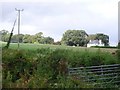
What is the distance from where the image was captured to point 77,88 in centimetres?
721

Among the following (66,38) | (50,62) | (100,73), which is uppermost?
(66,38)

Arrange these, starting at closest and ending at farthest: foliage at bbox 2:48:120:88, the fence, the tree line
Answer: foliage at bbox 2:48:120:88 < the fence < the tree line

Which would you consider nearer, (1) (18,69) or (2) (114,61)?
(1) (18,69)

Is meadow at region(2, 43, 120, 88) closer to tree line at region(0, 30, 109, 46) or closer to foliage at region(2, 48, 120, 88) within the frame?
foliage at region(2, 48, 120, 88)

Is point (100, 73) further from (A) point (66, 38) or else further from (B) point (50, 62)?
(A) point (66, 38)

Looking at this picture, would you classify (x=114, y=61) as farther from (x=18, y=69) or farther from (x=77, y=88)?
(x=77, y=88)

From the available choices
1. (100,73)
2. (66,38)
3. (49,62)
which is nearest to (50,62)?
(49,62)

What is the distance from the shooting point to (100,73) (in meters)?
11.0

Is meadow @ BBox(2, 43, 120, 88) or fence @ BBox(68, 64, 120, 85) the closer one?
meadow @ BBox(2, 43, 120, 88)

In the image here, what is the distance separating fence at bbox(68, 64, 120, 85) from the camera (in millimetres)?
10133

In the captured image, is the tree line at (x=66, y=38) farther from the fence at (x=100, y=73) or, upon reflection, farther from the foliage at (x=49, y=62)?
the fence at (x=100, y=73)

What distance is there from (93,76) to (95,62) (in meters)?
1.90

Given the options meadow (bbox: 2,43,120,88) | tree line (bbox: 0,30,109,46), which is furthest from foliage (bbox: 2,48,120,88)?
tree line (bbox: 0,30,109,46)

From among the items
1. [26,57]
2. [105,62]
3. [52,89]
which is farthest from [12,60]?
[52,89]
